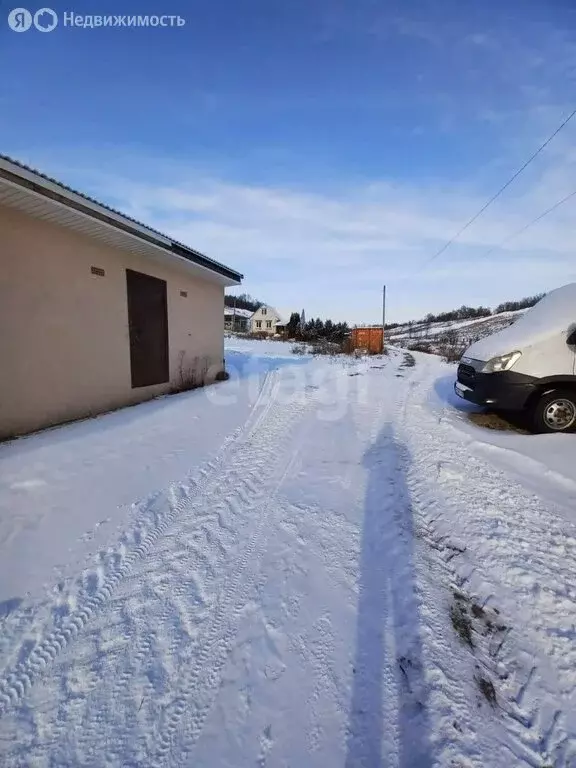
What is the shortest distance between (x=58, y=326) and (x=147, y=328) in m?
2.27

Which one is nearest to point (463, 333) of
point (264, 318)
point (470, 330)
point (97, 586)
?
point (470, 330)

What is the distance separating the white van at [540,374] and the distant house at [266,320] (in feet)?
181

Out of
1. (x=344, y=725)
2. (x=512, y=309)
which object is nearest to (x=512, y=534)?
(x=344, y=725)

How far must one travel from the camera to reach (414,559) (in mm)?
2508

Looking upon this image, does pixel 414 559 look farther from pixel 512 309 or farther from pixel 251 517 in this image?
pixel 512 309

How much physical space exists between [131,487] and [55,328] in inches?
138

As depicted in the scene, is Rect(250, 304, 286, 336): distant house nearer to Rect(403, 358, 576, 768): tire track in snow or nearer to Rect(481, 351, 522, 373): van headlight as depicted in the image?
Rect(481, 351, 522, 373): van headlight

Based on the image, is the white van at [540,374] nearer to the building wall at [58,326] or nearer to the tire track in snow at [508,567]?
the tire track in snow at [508,567]

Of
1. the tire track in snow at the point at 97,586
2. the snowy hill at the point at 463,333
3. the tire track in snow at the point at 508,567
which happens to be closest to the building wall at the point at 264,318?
the snowy hill at the point at 463,333

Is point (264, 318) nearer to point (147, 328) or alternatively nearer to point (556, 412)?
point (147, 328)

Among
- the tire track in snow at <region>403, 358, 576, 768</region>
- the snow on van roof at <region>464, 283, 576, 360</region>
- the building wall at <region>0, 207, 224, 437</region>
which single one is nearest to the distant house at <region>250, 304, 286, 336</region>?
the building wall at <region>0, 207, 224, 437</region>

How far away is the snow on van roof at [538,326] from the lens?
203 inches

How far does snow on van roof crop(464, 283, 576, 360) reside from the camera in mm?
5168

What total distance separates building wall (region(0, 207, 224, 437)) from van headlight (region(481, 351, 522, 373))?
21.2 feet
